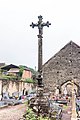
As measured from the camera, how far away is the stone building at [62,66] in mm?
41344

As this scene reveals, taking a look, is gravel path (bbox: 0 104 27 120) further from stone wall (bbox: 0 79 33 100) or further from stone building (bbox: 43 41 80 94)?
stone building (bbox: 43 41 80 94)

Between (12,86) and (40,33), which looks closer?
(40,33)

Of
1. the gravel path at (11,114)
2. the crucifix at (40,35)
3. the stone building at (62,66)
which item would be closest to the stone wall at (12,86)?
the stone building at (62,66)

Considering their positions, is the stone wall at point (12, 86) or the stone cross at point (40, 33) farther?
the stone wall at point (12, 86)

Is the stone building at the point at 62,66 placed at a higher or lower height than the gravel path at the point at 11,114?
higher

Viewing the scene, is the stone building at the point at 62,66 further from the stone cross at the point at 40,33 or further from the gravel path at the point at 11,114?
the stone cross at the point at 40,33

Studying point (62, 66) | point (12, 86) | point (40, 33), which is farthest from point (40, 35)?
point (62, 66)

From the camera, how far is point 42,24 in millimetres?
13852

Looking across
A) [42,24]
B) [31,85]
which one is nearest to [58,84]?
[31,85]

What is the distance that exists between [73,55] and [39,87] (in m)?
28.9

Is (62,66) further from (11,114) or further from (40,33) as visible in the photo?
(40,33)

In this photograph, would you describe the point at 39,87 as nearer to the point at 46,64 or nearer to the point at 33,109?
the point at 33,109

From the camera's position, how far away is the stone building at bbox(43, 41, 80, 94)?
4134cm

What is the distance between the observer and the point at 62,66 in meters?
41.6
